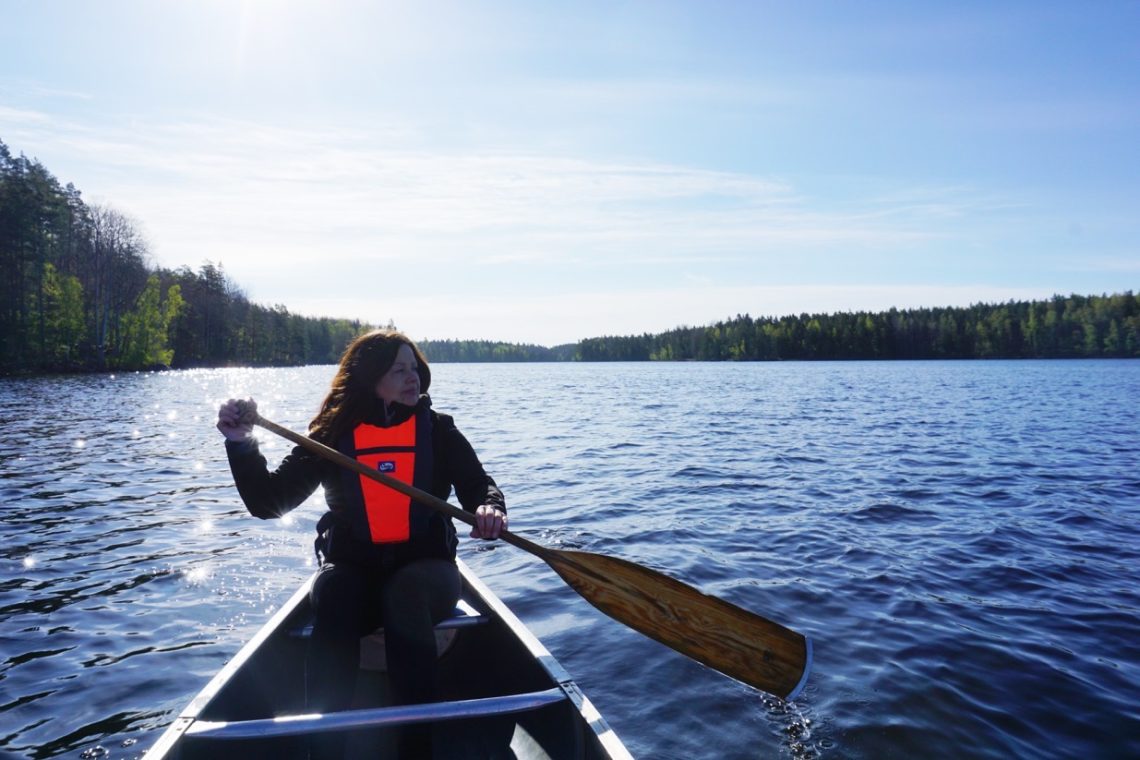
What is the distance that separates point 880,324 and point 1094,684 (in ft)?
397

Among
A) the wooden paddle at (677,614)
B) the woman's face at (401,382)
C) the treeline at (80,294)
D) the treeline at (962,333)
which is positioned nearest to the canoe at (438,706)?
A: the wooden paddle at (677,614)

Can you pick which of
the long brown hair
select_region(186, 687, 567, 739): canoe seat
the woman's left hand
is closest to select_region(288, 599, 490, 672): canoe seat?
the woman's left hand

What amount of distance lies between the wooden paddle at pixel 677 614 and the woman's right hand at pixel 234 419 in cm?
6

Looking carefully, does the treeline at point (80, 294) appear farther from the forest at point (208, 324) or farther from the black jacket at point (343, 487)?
the black jacket at point (343, 487)

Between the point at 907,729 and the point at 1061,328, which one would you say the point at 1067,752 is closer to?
the point at 907,729

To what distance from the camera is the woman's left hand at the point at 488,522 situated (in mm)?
3416

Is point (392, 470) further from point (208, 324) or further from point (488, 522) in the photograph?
point (208, 324)

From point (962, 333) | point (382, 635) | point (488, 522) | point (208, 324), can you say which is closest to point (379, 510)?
point (488, 522)

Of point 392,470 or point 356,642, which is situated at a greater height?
point 392,470

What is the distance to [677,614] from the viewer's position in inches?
152

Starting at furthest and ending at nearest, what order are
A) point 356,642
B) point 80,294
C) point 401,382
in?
point 80,294 < point 401,382 < point 356,642

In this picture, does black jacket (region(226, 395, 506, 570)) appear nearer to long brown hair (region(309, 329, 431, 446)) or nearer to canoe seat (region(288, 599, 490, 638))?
long brown hair (region(309, 329, 431, 446))

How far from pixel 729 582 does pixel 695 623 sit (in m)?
3.10

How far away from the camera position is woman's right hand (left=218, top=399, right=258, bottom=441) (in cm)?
312
